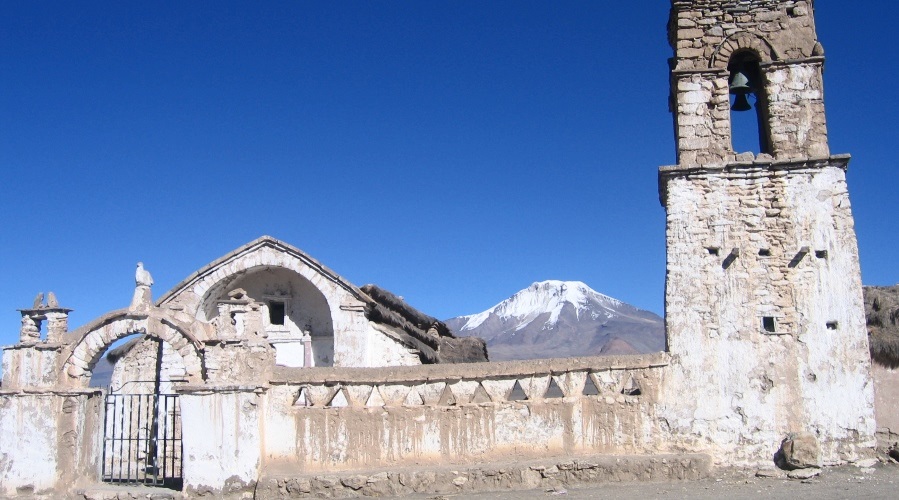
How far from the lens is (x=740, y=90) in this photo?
11281 mm

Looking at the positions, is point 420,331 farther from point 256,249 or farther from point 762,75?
point 762,75

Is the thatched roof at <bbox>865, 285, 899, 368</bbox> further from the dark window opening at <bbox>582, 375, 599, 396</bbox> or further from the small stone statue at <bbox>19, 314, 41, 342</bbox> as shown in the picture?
the small stone statue at <bbox>19, 314, 41, 342</bbox>

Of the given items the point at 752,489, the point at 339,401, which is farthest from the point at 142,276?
the point at 752,489

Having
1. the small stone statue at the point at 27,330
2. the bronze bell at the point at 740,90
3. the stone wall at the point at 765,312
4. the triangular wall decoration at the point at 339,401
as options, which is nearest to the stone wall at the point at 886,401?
the stone wall at the point at 765,312

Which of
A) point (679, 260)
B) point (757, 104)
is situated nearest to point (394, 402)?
point (679, 260)

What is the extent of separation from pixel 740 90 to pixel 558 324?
2387 inches

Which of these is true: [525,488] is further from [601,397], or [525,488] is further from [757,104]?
[757,104]

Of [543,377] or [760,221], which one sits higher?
[760,221]

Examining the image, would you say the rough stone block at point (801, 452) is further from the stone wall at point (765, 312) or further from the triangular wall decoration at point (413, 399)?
the triangular wall decoration at point (413, 399)

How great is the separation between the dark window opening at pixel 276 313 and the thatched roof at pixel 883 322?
10950mm

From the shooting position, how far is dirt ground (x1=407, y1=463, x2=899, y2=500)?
847 cm

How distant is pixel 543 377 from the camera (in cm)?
986

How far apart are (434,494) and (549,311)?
68310mm

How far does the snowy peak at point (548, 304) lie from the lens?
247 ft
